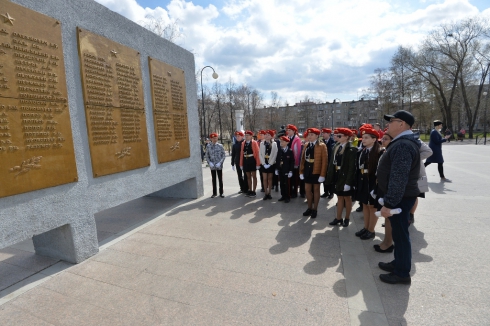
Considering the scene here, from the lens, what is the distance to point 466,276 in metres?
3.27

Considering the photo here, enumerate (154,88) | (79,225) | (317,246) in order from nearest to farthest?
(79,225), (317,246), (154,88)

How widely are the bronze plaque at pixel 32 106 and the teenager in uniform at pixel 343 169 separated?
4532 mm

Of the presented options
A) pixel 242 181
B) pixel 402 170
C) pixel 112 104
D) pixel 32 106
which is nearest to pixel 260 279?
pixel 402 170

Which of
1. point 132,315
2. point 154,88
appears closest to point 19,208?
point 132,315

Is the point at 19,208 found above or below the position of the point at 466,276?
above

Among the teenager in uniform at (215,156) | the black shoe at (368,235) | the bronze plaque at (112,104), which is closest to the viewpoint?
the bronze plaque at (112,104)

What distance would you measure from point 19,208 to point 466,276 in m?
5.77

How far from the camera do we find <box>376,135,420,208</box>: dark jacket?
2.98 meters

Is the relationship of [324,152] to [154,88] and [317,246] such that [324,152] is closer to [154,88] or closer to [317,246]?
[317,246]

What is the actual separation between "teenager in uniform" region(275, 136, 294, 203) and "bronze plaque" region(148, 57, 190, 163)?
8.39ft

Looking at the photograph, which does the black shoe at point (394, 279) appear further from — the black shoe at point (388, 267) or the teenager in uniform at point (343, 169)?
the teenager in uniform at point (343, 169)

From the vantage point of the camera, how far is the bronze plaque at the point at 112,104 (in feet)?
13.8

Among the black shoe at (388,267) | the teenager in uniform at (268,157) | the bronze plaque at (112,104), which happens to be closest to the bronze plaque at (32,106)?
the bronze plaque at (112,104)

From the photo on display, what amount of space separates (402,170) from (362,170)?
1629mm
